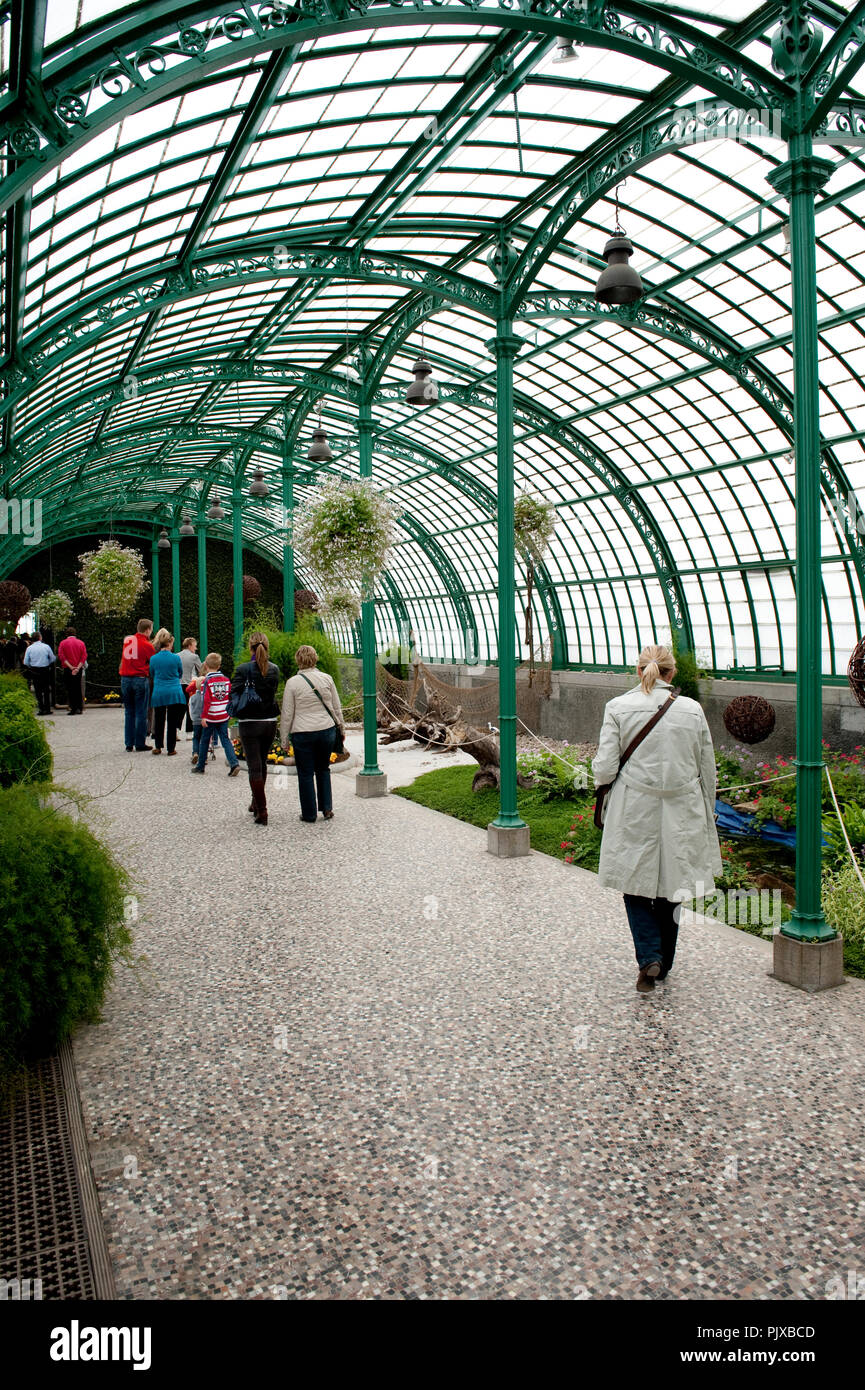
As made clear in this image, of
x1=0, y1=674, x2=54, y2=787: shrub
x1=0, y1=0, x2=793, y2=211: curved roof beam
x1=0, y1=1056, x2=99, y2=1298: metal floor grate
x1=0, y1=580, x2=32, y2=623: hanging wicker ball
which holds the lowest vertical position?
x1=0, y1=1056, x2=99, y2=1298: metal floor grate

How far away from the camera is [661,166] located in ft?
35.0

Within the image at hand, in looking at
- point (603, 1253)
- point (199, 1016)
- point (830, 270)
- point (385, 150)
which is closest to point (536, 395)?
point (830, 270)

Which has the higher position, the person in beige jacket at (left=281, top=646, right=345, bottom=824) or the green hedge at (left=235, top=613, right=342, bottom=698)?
the green hedge at (left=235, top=613, right=342, bottom=698)

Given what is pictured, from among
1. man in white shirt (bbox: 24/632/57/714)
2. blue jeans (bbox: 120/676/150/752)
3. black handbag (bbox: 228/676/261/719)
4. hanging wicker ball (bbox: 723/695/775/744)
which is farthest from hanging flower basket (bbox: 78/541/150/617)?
hanging wicker ball (bbox: 723/695/775/744)

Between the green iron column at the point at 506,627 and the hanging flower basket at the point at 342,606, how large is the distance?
150 inches

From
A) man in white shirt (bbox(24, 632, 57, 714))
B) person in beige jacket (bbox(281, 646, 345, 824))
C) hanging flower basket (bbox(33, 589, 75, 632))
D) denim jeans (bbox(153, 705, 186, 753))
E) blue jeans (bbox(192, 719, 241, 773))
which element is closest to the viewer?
person in beige jacket (bbox(281, 646, 345, 824))

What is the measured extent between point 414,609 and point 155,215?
26.8 m

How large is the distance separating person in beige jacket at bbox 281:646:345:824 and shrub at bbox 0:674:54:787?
87.2 inches

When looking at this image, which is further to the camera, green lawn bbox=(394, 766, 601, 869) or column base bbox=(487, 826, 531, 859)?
green lawn bbox=(394, 766, 601, 869)

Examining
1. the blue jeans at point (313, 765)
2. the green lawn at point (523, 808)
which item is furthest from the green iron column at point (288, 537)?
the blue jeans at point (313, 765)

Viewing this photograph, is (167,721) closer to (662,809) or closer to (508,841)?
(508,841)

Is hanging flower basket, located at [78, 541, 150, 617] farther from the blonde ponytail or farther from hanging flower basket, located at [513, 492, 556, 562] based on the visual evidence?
the blonde ponytail

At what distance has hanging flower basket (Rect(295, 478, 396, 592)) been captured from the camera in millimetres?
10531
